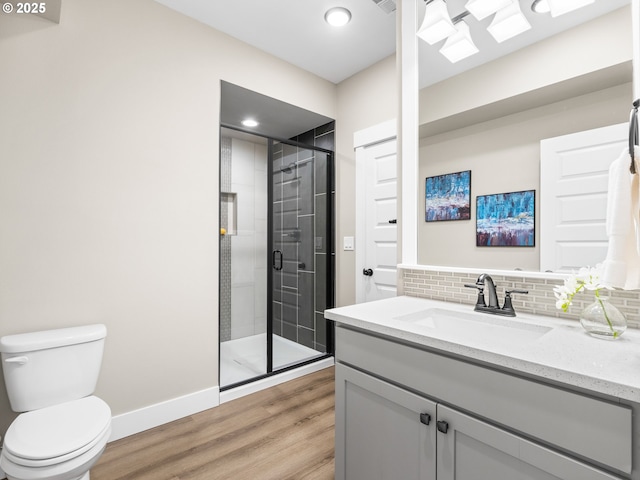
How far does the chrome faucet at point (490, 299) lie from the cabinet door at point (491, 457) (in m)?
0.54

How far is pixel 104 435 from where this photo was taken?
134cm

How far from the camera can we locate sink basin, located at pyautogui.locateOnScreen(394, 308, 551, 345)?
120 cm

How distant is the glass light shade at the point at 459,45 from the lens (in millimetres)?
1610

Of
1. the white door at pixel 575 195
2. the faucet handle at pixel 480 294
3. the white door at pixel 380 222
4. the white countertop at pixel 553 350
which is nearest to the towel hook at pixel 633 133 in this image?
the white door at pixel 575 195

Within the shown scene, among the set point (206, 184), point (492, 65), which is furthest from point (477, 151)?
point (206, 184)

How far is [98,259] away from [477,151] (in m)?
2.12

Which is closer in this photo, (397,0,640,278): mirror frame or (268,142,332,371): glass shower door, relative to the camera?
(397,0,640,278): mirror frame

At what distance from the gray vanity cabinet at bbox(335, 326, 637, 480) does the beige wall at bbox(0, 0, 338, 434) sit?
1.28m

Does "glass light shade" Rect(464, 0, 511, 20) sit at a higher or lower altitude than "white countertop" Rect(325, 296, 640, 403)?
higher

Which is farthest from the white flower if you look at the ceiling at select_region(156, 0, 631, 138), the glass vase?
the ceiling at select_region(156, 0, 631, 138)

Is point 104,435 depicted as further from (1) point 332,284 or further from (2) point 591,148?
(2) point 591,148

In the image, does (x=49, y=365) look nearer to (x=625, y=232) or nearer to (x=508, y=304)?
(x=508, y=304)

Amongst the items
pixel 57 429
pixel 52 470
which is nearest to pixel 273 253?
pixel 57 429

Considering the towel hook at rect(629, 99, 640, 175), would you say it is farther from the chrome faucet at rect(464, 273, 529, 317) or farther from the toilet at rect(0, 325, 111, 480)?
the toilet at rect(0, 325, 111, 480)
